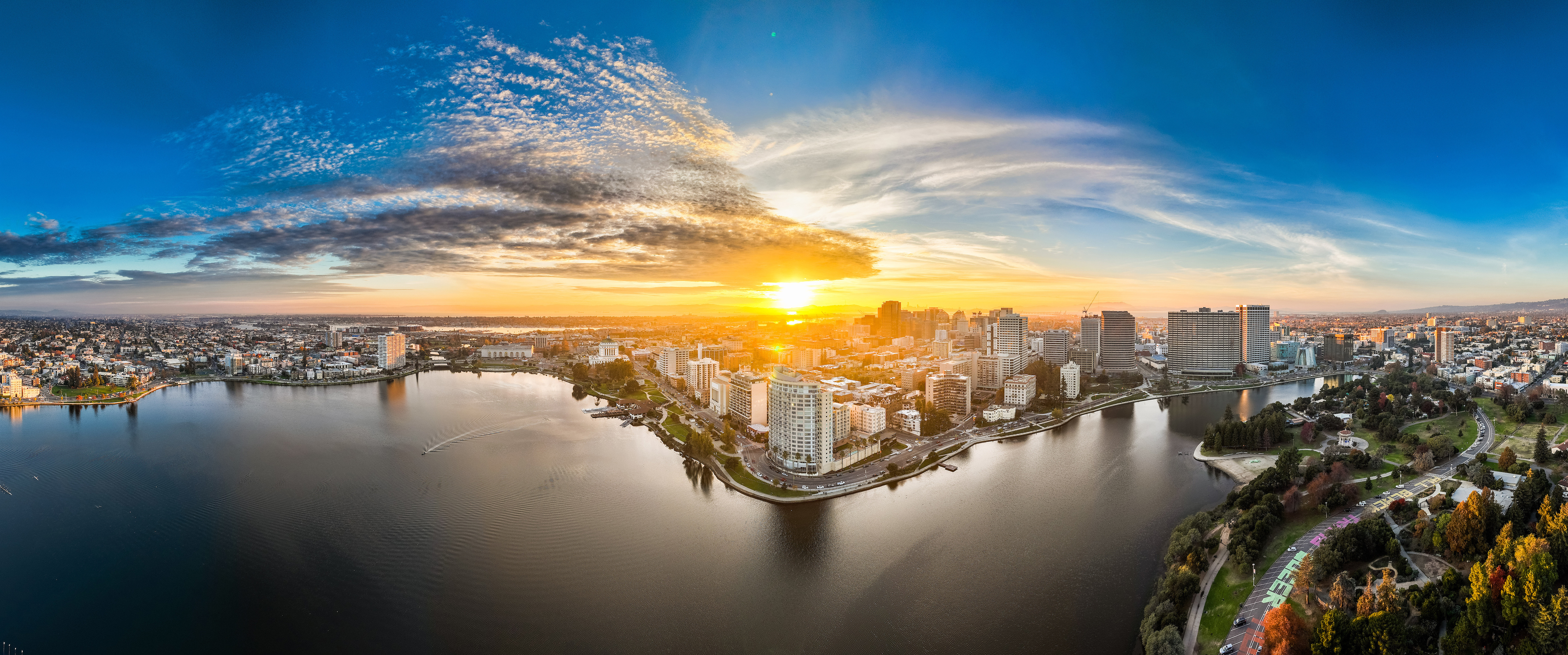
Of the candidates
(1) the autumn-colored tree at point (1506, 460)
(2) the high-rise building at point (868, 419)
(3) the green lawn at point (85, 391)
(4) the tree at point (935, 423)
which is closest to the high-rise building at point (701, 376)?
(2) the high-rise building at point (868, 419)

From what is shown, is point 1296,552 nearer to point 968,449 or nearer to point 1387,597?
point 1387,597

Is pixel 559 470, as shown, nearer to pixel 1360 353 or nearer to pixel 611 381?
pixel 611 381

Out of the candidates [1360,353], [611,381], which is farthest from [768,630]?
[1360,353]

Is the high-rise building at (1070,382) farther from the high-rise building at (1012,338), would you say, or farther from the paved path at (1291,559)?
the paved path at (1291,559)

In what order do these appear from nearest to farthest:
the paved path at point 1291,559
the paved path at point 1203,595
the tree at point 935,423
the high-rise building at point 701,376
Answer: the paved path at point 1291,559, the paved path at point 1203,595, the tree at point 935,423, the high-rise building at point 701,376

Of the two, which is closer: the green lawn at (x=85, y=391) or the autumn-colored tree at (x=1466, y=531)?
the autumn-colored tree at (x=1466, y=531)

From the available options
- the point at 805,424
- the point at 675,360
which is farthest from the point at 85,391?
the point at 805,424

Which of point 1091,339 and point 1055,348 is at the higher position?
point 1091,339
